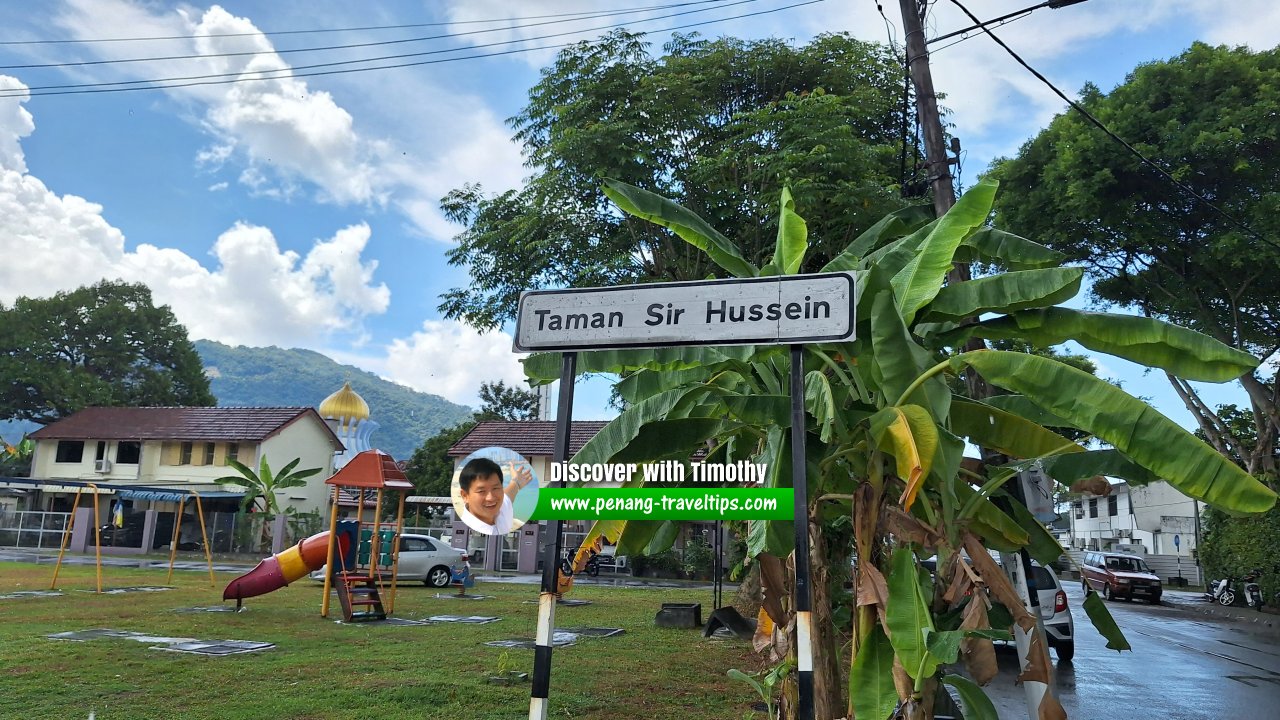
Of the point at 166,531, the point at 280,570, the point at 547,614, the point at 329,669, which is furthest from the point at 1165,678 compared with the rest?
the point at 166,531

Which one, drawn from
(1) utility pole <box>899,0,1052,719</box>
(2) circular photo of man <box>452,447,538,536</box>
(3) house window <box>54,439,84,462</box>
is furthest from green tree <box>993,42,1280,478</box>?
(3) house window <box>54,439,84,462</box>

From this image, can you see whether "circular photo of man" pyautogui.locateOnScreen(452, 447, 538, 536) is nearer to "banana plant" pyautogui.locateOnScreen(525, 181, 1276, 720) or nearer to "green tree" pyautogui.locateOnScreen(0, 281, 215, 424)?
"banana plant" pyautogui.locateOnScreen(525, 181, 1276, 720)

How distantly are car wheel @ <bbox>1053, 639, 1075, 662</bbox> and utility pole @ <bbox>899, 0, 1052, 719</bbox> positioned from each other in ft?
21.4

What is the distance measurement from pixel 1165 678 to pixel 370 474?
13.1 m

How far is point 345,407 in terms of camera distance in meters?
53.8

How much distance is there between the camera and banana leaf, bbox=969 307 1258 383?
18.1 ft

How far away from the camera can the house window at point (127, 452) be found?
146ft

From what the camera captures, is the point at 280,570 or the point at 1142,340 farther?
the point at 280,570

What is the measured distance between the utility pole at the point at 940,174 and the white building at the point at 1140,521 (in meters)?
42.3

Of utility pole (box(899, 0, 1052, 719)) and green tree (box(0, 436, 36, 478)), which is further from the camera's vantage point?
green tree (box(0, 436, 36, 478))

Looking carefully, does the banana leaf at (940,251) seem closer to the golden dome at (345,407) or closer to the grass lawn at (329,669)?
the grass lawn at (329,669)

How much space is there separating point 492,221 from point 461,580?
30.7ft

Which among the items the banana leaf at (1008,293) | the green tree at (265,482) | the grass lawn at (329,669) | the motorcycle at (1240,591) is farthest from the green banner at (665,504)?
the green tree at (265,482)

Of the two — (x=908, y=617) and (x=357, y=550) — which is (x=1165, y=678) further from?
(x=357, y=550)
